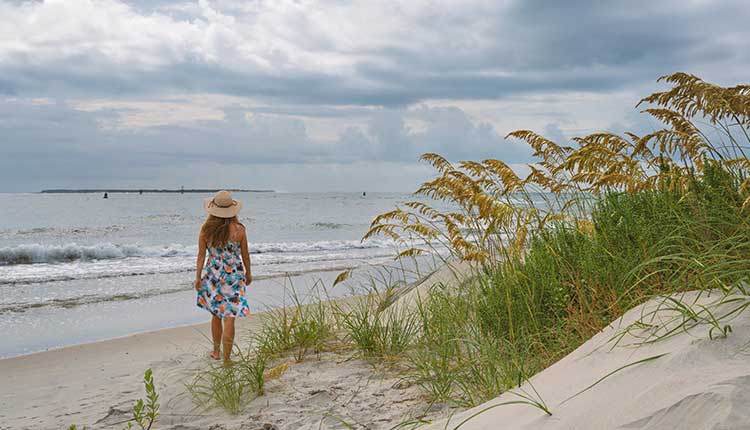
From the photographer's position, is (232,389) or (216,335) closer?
(232,389)

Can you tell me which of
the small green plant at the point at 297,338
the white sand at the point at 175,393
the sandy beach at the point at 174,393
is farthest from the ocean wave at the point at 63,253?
the small green plant at the point at 297,338

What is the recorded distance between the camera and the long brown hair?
22.6 ft

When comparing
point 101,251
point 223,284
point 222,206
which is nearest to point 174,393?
point 223,284

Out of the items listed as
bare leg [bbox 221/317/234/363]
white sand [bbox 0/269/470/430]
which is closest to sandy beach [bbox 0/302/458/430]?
white sand [bbox 0/269/470/430]

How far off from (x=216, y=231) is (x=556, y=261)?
3.80m

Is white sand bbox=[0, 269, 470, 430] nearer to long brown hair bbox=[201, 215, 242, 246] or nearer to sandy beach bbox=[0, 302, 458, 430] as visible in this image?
sandy beach bbox=[0, 302, 458, 430]

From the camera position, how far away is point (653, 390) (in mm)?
2428

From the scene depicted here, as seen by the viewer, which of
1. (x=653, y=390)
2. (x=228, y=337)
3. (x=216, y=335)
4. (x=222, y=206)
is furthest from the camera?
(x=222, y=206)

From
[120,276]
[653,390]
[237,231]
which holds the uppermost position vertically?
[237,231]

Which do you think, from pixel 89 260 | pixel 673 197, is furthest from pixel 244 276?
pixel 89 260

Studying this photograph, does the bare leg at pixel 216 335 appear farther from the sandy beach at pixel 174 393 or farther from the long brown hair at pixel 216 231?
the long brown hair at pixel 216 231

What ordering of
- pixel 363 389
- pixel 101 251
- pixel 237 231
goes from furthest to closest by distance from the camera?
pixel 101 251 < pixel 237 231 < pixel 363 389

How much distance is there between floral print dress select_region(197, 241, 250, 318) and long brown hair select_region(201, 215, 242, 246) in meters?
0.07

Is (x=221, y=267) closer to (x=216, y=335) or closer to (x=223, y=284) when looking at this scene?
(x=223, y=284)
